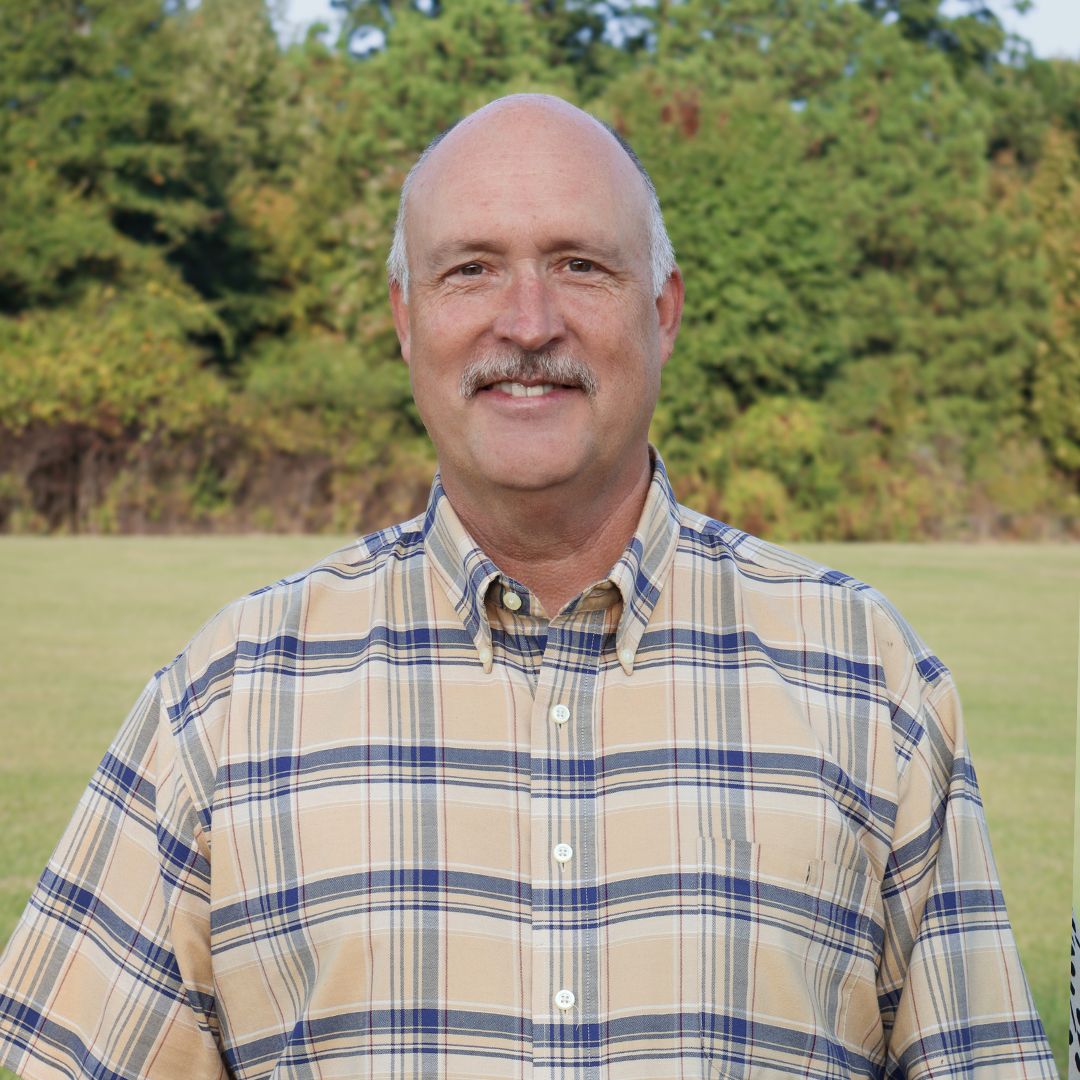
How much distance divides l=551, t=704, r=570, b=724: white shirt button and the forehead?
48cm

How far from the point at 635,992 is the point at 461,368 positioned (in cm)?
65

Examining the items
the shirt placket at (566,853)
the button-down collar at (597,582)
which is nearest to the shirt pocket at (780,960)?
the shirt placket at (566,853)

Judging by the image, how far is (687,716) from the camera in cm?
156

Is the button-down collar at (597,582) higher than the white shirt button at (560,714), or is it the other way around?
the button-down collar at (597,582)

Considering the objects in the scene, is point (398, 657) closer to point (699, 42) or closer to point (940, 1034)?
point (940, 1034)

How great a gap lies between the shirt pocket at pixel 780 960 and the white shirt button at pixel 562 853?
0.13 metres

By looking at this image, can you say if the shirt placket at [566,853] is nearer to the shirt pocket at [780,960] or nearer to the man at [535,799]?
the man at [535,799]

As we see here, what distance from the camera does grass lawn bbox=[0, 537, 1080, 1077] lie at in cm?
602

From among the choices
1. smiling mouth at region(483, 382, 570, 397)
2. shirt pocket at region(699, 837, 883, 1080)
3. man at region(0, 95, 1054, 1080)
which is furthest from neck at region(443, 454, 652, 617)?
shirt pocket at region(699, 837, 883, 1080)

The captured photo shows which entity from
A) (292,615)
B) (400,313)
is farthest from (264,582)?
(292,615)

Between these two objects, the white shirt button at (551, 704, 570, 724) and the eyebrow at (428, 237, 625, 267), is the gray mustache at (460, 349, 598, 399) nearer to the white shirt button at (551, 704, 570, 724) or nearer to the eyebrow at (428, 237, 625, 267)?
the eyebrow at (428, 237, 625, 267)

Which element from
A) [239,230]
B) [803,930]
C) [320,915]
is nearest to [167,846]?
[320,915]

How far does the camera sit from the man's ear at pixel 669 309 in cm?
174

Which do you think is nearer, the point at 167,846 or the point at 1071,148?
the point at 167,846
